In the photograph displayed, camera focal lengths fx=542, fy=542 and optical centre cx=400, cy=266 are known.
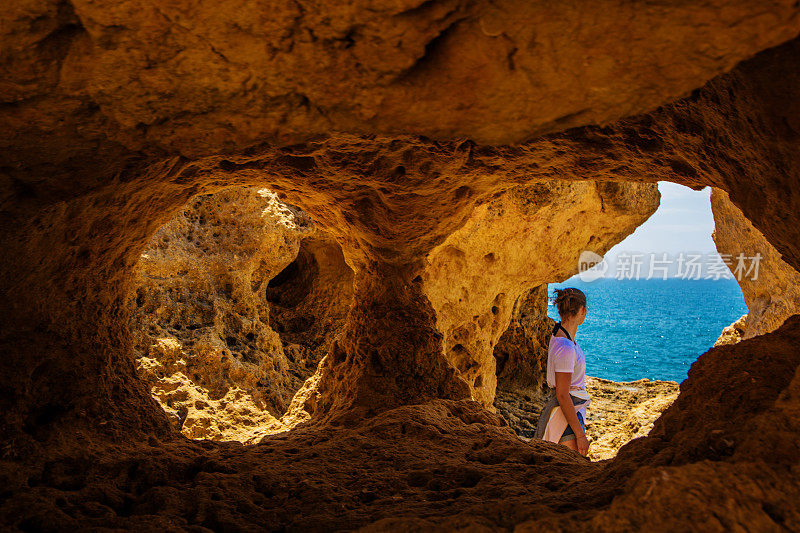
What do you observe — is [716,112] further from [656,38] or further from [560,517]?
[560,517]

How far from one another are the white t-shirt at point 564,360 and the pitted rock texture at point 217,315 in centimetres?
273

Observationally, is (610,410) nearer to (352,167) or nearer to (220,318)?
(220,318)

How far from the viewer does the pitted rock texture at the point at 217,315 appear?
532 centimetres

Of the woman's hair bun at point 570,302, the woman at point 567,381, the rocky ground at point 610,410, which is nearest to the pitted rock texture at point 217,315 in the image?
the woman at point 567,381

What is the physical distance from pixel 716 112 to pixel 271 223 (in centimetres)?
539

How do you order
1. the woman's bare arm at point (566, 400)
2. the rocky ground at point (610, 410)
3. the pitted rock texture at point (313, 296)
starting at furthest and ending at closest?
the pitted rock texture at point (313, 296)
the rocky ground at point (610, 410)
the woman's bare arm at point (566, 400)

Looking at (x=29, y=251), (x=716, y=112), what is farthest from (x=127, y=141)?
(x=716, y=112)

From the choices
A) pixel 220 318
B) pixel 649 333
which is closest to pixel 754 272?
pixel 220 318

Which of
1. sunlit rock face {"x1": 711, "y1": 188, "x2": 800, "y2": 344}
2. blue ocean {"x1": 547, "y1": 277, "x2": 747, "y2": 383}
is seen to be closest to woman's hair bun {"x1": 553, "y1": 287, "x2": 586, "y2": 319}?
sunlit rock face {"x1": 711, "y1": 188, "x2": 800, "y2": 344}

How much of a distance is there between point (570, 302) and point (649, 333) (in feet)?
122

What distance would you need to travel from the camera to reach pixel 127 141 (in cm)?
189

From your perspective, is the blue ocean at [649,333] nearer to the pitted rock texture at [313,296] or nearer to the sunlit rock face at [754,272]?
the sunlit rock face at [754,272]

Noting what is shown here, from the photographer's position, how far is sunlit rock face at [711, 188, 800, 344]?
689 cm

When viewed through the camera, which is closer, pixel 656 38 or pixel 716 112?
pixel 656 38
